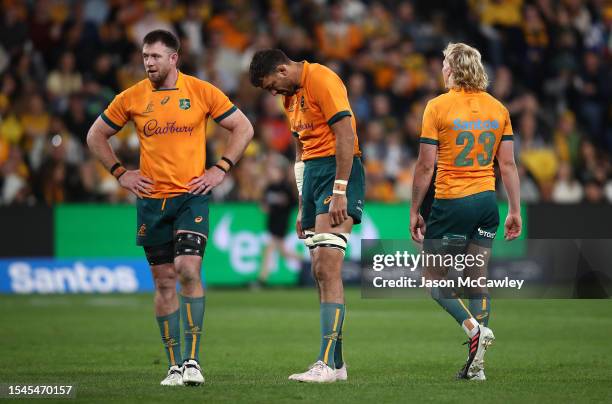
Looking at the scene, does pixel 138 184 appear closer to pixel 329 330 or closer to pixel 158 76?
pixel 158 76

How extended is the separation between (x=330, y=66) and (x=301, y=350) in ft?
38.0

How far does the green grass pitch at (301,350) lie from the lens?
803cm

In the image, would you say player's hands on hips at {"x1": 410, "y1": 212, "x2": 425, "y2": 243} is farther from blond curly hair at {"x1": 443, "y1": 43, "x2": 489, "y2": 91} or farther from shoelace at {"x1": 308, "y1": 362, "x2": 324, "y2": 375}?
shoelace at {"x1": 308, "y1": 362, "x2": 324, "y2": 375}

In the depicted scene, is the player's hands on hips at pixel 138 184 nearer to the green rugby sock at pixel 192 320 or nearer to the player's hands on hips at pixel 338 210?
the green rugby sock at pixel 192 320

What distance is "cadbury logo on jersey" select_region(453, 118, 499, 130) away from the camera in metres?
8.73

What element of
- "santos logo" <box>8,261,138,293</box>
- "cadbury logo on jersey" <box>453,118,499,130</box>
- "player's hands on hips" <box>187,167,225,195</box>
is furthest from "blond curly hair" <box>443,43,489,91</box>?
"santos logo" <box>8,261,138,293</box>

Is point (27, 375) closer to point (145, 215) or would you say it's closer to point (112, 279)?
point (145, 215)

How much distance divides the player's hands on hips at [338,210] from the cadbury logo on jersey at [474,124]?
1.04m

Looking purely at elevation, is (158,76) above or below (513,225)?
above

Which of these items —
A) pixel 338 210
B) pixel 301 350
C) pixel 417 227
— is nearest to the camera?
pixel 338 210

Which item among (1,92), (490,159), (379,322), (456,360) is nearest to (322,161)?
(490,159)

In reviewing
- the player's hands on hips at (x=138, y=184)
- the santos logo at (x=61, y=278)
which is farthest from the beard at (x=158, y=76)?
the santos logo at (x=61, y=278)

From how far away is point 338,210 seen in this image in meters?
8.47

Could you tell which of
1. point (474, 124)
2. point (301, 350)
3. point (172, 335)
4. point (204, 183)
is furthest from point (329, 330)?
point (301, 350)
